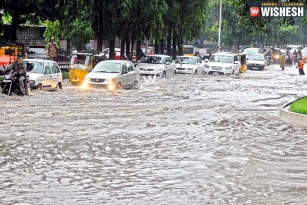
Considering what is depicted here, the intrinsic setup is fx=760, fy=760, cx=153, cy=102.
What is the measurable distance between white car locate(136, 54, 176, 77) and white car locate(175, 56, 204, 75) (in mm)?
2835

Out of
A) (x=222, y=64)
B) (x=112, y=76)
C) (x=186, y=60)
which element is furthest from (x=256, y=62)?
(x=112, y=76)

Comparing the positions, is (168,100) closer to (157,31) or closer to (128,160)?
(128,160)

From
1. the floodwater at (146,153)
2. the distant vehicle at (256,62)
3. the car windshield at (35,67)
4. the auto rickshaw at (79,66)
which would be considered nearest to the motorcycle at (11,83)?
the floodwater at (146,153)

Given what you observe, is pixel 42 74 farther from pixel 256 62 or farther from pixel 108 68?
pixel 256 62

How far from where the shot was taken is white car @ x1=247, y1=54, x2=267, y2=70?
6894 cm

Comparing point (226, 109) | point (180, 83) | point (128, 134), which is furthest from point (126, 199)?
point (180, 83)

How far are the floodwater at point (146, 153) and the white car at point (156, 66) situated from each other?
17.4 metres

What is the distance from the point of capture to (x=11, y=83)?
27.4 metres

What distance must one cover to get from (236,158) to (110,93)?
16.5 meters

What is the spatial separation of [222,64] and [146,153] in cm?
3824

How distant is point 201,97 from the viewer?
30.9 m

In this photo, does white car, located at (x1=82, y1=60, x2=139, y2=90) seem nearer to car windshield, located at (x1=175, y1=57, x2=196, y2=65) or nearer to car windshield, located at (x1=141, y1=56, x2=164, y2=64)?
car windshield, located at (x1=141, y1=56, x2=164, y2=64)

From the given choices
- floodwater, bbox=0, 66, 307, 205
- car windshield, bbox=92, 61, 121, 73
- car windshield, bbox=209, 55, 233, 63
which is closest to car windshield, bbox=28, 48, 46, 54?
car windshield, bbox=92, 61, 121, 73

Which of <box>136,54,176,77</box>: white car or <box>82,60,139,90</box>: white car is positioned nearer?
<box>82,60,139,90</box>: white car
